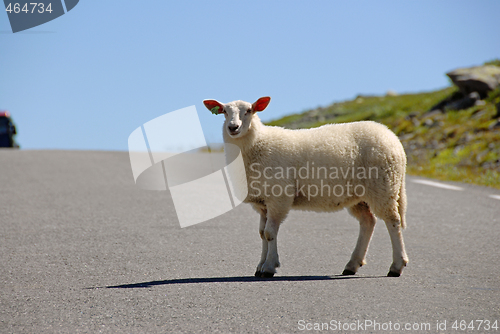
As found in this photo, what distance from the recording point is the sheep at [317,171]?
555 cm

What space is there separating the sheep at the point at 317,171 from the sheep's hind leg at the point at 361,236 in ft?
0.04

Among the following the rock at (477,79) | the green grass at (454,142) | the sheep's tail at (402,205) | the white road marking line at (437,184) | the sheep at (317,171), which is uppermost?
the sheep at (317,171)

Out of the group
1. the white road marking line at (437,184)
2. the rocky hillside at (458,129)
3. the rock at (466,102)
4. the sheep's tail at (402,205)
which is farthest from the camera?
the rock at (466,102)

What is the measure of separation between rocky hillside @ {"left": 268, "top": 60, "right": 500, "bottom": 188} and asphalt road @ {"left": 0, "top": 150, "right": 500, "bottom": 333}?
503 centimetres

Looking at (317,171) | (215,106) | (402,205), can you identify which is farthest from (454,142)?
(215,106)

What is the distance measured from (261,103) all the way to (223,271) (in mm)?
1771

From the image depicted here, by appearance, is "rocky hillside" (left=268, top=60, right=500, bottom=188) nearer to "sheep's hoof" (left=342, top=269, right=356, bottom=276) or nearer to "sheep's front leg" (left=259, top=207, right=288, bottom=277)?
"sheep's hoof" (left=342, top=269, right=356, bottom=276)

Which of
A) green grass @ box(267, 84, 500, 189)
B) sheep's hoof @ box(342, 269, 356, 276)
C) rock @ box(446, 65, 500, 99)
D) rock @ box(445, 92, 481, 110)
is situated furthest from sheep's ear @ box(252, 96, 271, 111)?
rock @ box(446, 65, 500, 99)

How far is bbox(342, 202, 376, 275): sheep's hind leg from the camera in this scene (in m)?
5.76

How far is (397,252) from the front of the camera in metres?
5.62

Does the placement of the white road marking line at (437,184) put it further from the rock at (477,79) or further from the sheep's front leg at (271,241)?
the rock at (477,79)

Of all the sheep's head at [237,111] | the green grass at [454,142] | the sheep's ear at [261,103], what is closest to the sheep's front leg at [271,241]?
the sheep's head at [237,111]

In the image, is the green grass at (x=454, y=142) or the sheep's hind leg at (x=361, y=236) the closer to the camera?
the sheep's hind leg at (x=361, y=236)

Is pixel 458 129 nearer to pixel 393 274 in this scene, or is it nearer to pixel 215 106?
pixel 393 274
